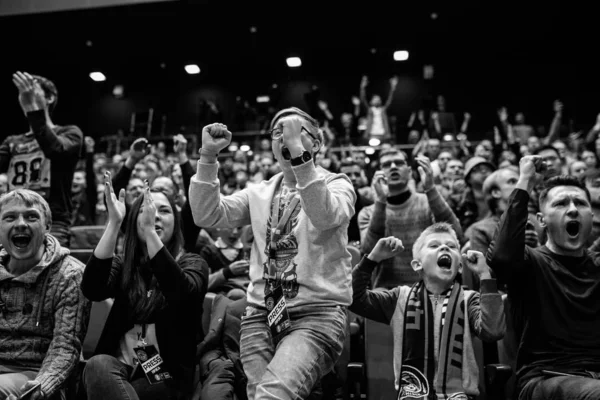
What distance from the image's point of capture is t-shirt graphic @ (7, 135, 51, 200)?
3.05m

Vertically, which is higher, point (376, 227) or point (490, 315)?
point (376, 227)

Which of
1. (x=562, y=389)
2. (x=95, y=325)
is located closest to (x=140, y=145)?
(x=95, y=325)

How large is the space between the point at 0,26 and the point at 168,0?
299 centimetres

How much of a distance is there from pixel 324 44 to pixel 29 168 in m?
8.97

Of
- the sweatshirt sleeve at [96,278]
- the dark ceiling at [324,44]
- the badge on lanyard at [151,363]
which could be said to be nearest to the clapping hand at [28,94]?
the sweatshirt sleeve at [96,278]

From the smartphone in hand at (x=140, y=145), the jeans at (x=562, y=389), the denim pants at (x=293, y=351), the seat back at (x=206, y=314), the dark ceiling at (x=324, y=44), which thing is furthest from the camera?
the dark ceiling at (x=324, y=44)

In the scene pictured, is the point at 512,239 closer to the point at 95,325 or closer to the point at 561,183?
the point at 561,183

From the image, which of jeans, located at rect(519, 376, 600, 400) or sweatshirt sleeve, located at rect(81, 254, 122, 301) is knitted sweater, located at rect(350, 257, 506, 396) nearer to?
jeans, located at rect(519, 376, 600, 400)

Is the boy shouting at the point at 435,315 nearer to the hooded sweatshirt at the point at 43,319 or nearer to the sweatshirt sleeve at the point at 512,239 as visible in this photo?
the sweatshirt sleeve at the point at 512,239

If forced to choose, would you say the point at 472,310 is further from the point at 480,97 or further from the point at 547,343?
the point at 480,97

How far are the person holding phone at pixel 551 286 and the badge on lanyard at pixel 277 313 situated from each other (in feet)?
2.70

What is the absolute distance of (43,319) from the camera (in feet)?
6.98

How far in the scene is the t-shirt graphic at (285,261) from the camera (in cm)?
171

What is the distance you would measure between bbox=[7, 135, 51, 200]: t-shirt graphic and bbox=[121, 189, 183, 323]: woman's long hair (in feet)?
3.41
